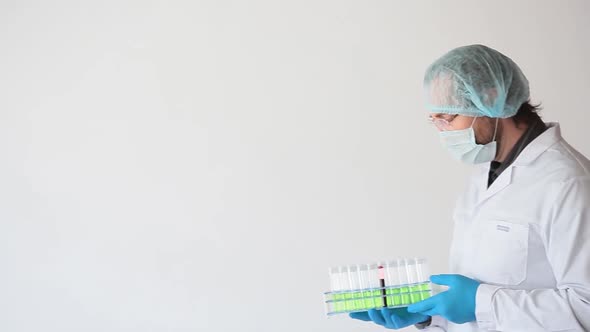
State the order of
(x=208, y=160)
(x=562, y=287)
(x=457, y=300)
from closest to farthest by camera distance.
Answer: (x=562, y=287) → (x=457, y=300) → (x=208, y=160)

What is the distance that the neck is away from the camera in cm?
159

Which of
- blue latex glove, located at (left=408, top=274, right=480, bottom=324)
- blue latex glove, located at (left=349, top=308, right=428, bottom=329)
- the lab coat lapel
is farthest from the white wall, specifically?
blue latex glove, located at (left=408, top=274, right=480, bottom=324)

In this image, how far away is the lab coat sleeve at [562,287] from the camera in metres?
1.34

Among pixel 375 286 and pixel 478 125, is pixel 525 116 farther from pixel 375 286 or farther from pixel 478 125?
pixel 375 286

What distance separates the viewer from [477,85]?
1.54 m

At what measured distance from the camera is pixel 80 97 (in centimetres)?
254

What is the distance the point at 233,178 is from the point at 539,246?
143 cm

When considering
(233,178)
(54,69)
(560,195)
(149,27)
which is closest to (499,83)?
(560,195)

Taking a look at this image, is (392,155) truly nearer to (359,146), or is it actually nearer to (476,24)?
(359,146)

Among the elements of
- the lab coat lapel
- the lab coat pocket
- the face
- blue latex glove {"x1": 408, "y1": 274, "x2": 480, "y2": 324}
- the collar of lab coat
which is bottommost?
blue latex glove {"x1": 408, "y1": 274, "x2": 480, "y2": 324}

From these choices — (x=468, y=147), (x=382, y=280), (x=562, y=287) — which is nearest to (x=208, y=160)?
(x=382, y=280)

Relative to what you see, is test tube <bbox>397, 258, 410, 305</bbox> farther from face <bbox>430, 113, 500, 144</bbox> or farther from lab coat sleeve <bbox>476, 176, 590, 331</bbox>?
face <bbox>430, 113, 500, 144</bbox>

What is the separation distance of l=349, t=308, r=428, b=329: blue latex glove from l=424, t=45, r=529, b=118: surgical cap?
574 mm

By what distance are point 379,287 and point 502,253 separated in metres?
0.34
